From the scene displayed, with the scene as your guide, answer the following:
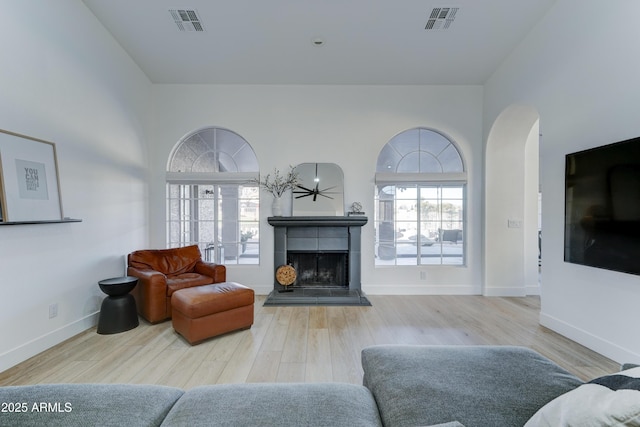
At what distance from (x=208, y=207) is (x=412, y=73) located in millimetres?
3863

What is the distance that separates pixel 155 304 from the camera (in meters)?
3.01

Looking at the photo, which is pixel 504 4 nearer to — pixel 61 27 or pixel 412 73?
pixel 412 73

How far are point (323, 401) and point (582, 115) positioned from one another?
346 cm

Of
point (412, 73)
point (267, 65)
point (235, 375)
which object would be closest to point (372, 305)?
point (235, 375)

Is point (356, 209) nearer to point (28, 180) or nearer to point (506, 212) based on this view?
point (506, 212)

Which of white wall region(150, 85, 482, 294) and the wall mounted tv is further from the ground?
white wall region(150, 85, 482, 294)

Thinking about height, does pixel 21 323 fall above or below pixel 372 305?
above

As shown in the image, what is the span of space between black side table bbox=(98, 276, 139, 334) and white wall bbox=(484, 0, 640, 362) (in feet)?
15.2

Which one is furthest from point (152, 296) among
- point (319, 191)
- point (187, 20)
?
point (187, 20)

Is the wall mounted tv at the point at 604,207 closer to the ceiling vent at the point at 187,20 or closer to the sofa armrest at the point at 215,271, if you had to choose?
the sofa armrest at the point at 215,271

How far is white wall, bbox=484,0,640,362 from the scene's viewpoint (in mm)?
2264

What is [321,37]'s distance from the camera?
339cm

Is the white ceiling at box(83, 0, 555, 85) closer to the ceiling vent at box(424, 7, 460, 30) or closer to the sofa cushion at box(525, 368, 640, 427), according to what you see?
the ceiling vent at box(424, 7, 460, 30)

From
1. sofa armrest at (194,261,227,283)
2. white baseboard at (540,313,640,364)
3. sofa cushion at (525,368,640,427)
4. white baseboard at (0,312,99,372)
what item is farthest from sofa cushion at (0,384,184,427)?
white baseboard at (540,313,640,364)
